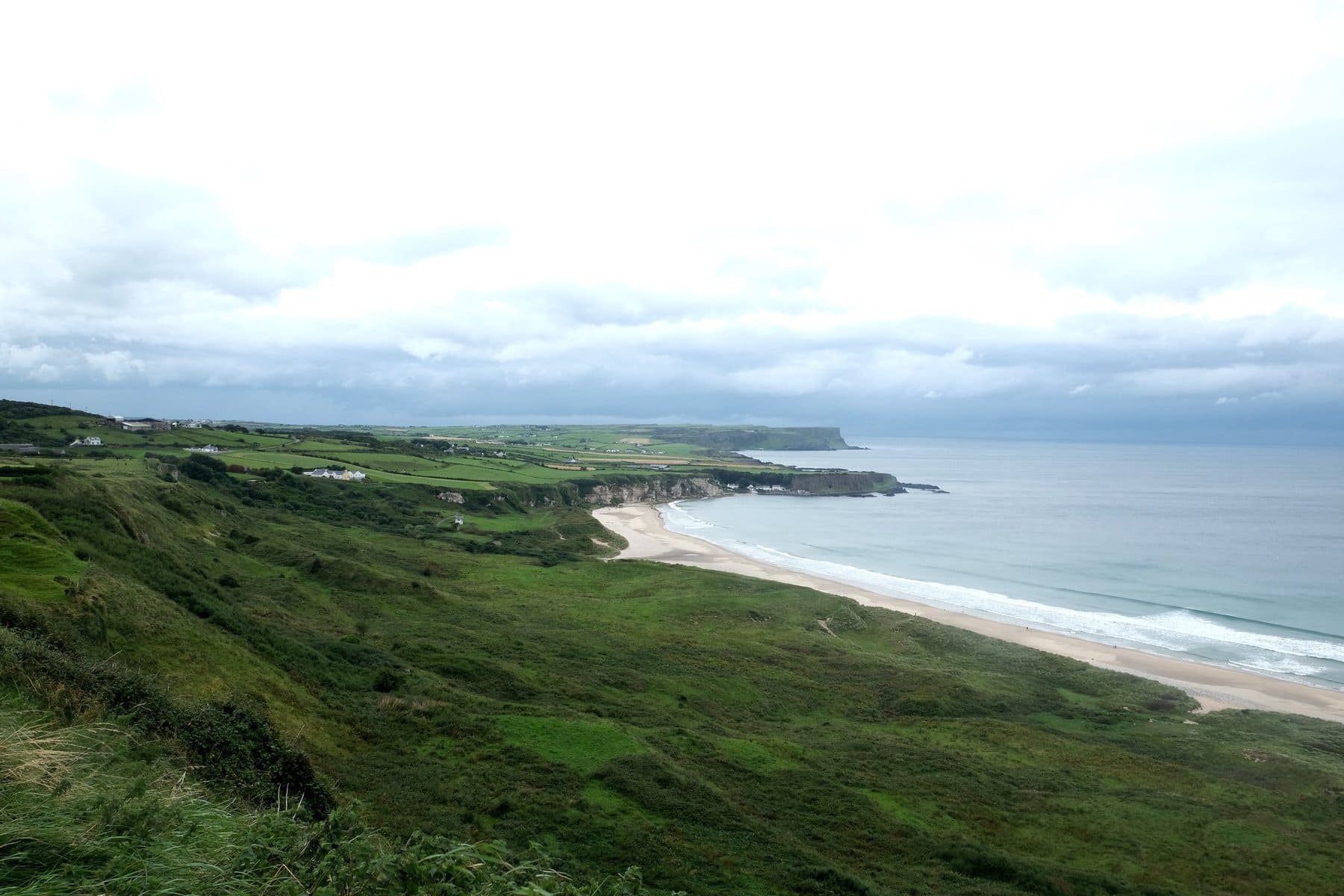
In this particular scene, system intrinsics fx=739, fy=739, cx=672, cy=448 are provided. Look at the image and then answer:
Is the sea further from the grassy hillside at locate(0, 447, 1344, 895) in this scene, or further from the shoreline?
the grassy hillside at locate(0, 447, 1344, 895)

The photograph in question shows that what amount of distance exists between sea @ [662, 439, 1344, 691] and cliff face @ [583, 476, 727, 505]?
4849 millimetres

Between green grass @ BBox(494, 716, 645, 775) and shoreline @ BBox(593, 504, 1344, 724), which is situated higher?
green grass @ BBox(494, 716, 645, 775)

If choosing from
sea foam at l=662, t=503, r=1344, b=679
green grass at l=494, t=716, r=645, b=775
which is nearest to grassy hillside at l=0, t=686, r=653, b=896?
green grass at l=494, t=716, r=645, b=775

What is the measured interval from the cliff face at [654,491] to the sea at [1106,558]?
485 cm

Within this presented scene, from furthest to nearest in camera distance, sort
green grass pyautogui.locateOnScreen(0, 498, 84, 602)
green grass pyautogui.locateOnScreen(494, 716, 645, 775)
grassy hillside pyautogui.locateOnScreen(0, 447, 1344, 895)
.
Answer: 1. green grass pyautogui.locateOnScreen(494, 716, 645, 775)
2. green grass pyautogui.locateOnScreen(0, 498, 84, 602)
3. grassy hillside pyautogui.locateOnScreen(0, 447, 1344, 895)

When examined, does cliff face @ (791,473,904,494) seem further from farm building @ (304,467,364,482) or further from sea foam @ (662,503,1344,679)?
farm building @ (304,467,364,482)

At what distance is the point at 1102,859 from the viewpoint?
19.7 metres

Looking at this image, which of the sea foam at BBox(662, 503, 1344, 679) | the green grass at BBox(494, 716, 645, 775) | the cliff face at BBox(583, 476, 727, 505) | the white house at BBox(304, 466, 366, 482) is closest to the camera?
the green grass at BBox(494, 716, 645, 775)

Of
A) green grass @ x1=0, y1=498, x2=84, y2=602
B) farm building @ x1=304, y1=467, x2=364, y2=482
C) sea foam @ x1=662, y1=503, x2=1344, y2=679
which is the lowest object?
sea foam @ x1=662, y1=503, x2=1344, y2=679

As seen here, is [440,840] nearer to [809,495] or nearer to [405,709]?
[405,709]

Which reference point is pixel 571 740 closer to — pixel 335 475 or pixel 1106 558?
pixel 335 475

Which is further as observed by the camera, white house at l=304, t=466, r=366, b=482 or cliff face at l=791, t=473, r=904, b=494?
cliff face at l=791, t=473, r=904, b=494

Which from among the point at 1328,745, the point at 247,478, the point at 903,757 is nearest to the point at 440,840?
the point at 903,757

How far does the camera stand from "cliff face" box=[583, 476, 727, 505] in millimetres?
123375
